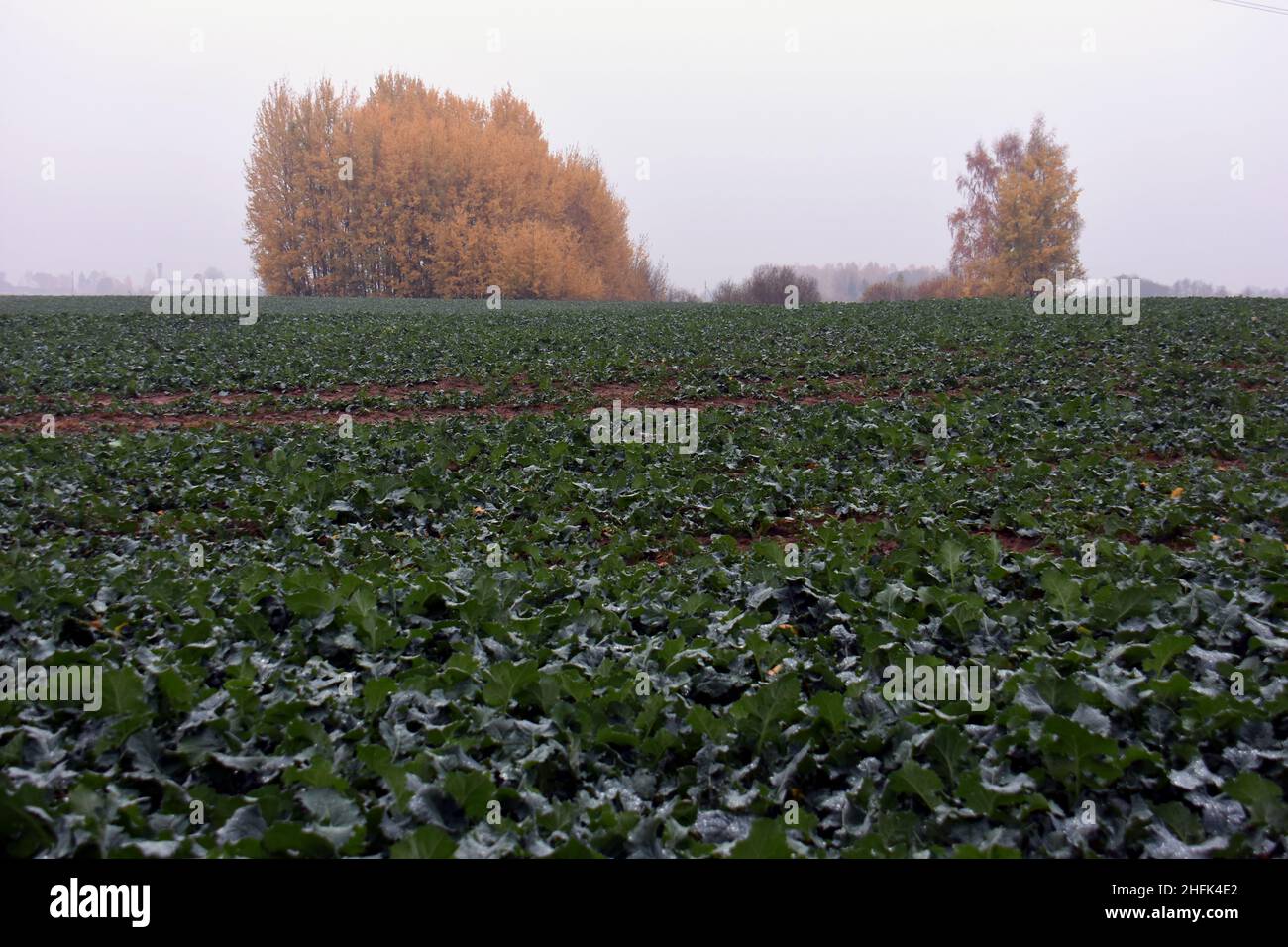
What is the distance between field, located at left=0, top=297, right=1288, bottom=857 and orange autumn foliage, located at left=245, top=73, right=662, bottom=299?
4675 cm

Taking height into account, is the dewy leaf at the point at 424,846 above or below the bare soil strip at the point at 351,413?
below

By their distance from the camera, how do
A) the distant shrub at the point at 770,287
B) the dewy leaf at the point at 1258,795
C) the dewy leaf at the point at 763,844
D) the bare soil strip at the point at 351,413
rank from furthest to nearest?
the distant shrub at the point at 770,287
the bare soil strip at the point at 351,413
the dewy leaf at the point at 1258,795
the dewy leaf at the point at 763,844

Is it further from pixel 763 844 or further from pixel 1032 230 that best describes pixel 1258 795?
pixel 1032 230

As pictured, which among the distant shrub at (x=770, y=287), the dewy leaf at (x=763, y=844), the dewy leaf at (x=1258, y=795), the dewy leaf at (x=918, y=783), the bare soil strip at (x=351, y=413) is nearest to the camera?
the dewy leaf at (x=763, y=844)

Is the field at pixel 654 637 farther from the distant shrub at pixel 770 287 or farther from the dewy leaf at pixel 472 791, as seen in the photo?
the distant shrub at pixel 770 287

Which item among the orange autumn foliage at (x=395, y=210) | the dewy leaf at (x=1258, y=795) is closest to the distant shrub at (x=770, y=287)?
the orange autumn foliage at (x=395, y=210)

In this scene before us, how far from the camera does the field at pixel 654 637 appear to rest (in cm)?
312

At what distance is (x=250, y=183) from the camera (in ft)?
192

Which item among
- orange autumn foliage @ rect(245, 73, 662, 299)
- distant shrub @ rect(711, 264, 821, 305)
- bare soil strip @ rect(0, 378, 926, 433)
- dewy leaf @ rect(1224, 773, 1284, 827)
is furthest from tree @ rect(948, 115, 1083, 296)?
dewy leaf @ rect(1224, 773, 1284, 827)

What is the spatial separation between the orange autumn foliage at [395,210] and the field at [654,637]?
4675 centimetres

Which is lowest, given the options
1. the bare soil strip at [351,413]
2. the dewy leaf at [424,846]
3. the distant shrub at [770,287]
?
the dewy leaf at [424,846]
